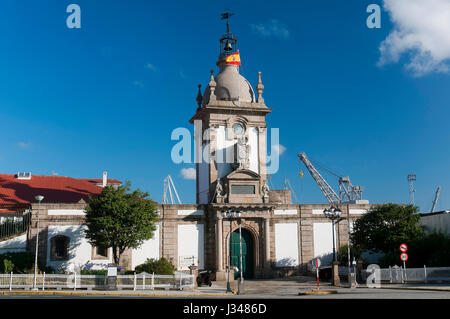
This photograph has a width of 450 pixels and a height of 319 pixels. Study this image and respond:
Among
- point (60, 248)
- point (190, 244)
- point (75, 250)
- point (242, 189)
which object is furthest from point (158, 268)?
point (242, 189)

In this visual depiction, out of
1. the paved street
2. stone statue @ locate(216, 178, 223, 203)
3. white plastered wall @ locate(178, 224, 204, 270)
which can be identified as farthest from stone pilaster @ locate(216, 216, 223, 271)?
the paved street

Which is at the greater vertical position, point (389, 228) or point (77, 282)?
point (389, 228)

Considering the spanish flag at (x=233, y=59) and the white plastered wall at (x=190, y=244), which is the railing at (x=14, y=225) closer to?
the white plastered wall at (x=190, y=244)

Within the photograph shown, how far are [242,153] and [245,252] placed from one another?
8.35 m

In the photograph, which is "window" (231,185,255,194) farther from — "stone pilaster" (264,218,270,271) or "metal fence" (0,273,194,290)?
"metal fence" (0,273,194,290)

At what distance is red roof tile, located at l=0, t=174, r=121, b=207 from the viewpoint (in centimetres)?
4388

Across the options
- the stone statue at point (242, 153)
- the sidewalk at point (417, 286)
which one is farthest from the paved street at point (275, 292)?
the stone statue at point (242, 153)

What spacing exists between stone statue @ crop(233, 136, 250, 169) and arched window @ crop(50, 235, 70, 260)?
14896mm

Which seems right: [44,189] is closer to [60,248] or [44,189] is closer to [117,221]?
[60,248]

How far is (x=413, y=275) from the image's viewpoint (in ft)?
106

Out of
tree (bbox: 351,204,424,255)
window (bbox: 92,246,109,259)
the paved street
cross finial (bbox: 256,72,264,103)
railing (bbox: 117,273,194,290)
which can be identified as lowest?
the paved street
